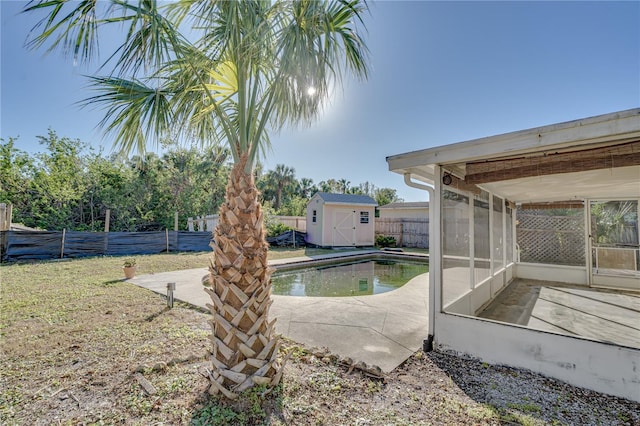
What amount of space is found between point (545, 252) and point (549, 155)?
222 inches

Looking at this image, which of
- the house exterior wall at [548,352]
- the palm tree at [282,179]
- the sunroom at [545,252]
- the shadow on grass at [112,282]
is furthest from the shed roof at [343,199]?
the palm tree at [282,179]

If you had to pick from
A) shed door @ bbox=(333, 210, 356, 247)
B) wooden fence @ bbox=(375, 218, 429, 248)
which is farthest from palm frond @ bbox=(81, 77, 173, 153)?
wooden fence @ bbox=(375, 218, 429, 248)

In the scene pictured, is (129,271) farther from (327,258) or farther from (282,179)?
(282,179)

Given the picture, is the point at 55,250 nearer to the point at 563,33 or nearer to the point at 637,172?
the point at 637,172

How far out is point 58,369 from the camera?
108 inches

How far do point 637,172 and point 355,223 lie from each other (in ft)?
41.4

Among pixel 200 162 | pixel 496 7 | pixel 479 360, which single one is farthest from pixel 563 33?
pixel 200 162

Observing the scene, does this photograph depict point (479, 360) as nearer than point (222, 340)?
No

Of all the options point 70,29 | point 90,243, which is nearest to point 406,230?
point 90,243

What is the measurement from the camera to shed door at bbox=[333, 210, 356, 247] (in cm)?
1555

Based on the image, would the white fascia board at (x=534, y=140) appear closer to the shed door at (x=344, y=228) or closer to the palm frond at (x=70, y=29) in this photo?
the palm frond at (x=70, y=29)

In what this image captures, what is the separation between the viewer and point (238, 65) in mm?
2293

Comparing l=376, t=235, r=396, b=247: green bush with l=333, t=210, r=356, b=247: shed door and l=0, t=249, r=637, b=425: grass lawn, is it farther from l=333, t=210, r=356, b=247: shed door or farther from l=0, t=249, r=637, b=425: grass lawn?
l=0, t=249, r=637, b=425: grass lawn

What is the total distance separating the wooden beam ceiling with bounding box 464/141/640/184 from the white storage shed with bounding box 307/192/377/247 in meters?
11.7
